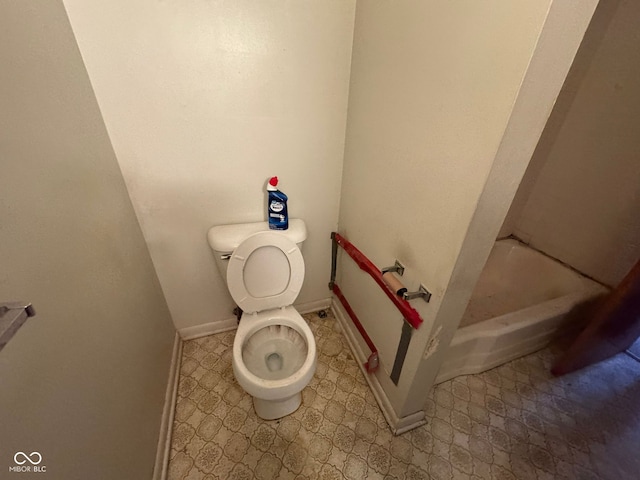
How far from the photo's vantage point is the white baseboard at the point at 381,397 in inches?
47.1

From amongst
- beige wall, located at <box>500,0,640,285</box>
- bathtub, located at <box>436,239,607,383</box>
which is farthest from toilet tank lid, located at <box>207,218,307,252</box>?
beige wall, located at <box>500,0,640,285</box>

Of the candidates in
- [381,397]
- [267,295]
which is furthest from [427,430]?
[267,295]

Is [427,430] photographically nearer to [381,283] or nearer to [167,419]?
[381,283]

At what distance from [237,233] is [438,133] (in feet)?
2.97

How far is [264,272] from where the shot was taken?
4.06 ft

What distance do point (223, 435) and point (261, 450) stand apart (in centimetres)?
19

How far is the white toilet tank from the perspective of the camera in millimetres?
1193

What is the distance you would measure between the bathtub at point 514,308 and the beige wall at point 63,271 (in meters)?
1.33

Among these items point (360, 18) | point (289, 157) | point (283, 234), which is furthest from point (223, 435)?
point (360, 18)

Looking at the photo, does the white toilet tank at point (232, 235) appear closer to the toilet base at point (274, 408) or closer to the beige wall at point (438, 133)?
the beige wall at point (438, 133)

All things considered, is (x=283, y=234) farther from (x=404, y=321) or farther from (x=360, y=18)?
(x=360, y=18)

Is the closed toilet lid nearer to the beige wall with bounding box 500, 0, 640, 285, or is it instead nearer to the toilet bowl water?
the toilet bowl water

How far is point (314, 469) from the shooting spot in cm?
109

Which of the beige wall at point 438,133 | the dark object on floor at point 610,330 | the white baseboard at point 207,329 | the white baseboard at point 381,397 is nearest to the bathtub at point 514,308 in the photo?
the dark object on floor at point 610,330
